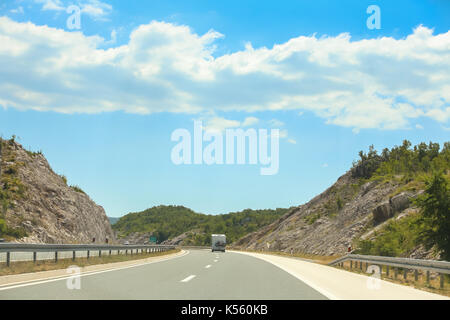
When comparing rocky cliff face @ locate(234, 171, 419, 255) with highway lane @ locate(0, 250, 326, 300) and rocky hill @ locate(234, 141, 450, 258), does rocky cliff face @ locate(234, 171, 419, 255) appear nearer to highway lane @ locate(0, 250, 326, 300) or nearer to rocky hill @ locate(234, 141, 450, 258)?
rocky hill @ locate(234, 141, 450, 258)

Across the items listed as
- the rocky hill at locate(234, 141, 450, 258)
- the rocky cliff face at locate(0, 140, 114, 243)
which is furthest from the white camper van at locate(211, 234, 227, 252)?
the rocky cliff face at locate(0, 140, 114, 243)

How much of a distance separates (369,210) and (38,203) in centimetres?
3684

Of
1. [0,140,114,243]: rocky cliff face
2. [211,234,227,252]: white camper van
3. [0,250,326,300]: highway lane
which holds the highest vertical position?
[0,140,114,243]: rocky cliff face

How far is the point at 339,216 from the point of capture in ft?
216

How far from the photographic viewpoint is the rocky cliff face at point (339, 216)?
4906cm

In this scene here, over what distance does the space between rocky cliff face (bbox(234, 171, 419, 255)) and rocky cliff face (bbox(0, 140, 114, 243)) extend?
86.3 feet

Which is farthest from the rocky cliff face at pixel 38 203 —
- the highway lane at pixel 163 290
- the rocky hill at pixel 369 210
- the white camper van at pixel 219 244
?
the highway lane at pixel 163 290

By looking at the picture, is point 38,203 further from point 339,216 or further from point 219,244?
point 339,216

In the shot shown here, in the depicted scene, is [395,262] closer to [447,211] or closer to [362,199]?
[447,211]

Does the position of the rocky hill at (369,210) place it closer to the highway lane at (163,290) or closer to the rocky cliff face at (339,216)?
the rocky cliff face at (339,216)

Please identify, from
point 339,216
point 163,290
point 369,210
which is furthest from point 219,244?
point 163,290

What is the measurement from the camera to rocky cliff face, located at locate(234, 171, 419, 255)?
4906cm

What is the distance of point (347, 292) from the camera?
1156 cm
